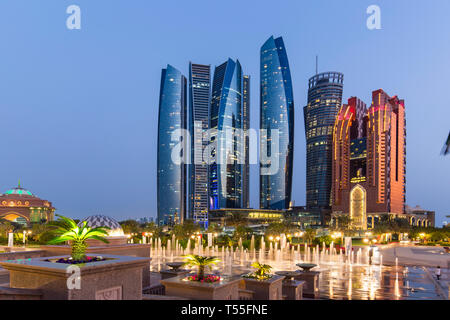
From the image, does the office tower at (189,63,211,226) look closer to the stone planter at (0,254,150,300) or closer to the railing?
the railing

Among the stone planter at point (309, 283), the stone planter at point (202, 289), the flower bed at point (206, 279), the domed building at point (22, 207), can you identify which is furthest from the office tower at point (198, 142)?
the stone planter at point (202, 289)

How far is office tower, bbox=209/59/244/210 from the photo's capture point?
582 ft

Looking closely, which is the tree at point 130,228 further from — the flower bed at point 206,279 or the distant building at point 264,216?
the distant building at point 264,216

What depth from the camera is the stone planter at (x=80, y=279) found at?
311 inches

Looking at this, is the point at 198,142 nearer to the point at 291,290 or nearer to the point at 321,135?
the point at 321,135

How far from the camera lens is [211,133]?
185875 millimetres

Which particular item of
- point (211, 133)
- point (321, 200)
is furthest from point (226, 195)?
point (321, 200)

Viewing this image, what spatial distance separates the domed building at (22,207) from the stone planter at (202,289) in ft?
309

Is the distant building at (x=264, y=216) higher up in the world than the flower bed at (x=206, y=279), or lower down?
lower down

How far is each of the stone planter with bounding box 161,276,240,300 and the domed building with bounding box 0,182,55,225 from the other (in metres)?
94.2

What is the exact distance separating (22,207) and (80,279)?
4070 inches
